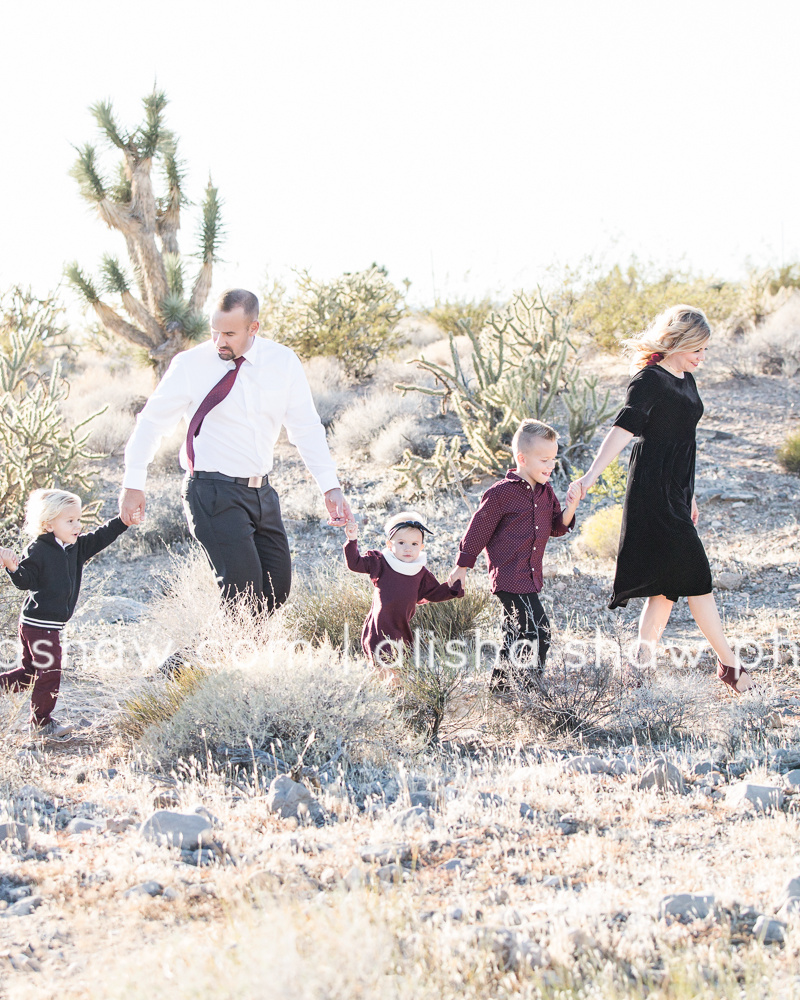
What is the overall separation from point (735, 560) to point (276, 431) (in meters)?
4.68

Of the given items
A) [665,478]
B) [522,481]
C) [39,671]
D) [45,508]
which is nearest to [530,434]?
[522,481]

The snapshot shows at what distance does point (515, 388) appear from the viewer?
32.1ft

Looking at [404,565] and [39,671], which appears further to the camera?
[404,565]

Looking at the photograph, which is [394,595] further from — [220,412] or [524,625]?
[220,412]

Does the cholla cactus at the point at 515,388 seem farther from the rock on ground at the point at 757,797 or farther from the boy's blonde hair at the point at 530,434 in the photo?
the rock on ground at the point at 757,797

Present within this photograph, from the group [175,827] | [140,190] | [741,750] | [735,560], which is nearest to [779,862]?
[741,750]

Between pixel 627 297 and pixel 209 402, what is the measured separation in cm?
1395

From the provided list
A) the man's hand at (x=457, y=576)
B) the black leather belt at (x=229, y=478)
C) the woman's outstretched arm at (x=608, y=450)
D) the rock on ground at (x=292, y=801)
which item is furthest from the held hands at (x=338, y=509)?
the rock on ground at (x=292, y=801)

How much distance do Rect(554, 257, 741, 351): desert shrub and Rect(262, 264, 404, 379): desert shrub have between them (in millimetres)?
3402

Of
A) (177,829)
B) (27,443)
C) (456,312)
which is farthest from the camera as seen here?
(456,312)

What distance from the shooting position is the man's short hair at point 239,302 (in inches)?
175

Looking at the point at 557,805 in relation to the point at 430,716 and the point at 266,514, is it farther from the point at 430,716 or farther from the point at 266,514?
the point at 266,514

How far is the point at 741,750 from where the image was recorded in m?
3.91

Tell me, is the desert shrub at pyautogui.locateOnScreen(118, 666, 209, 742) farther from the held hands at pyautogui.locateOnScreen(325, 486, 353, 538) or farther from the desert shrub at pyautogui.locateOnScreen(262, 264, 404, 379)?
the desert shrub at pyautogui.locateOnScreen(262, 264, 404, 379)
